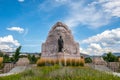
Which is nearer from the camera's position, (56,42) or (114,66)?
(114,66)

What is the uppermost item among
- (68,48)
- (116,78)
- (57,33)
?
(57,33)

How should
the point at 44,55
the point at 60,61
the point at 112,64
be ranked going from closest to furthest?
1. the point at 60,61
2. the point at 112,64
3. the point at 44,55

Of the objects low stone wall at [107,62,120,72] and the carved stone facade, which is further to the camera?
the carved stone facade

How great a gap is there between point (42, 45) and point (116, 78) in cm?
2184

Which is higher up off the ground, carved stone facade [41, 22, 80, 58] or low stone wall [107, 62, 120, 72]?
carved stone facade [41, 22, 80, 58]

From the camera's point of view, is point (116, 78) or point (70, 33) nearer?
point (116, 78)

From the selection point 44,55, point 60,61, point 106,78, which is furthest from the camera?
point 44,55

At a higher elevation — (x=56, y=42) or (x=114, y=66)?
(x=56, y=42)

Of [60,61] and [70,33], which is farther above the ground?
[70,33]

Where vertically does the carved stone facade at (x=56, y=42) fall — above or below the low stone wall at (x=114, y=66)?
above

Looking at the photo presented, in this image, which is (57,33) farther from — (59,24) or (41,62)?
(41,62)

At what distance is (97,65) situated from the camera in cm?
2838

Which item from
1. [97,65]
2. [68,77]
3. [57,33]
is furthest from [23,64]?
[68,77]

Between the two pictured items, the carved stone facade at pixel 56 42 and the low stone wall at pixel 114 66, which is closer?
the low stone wall at pixel 114 66
